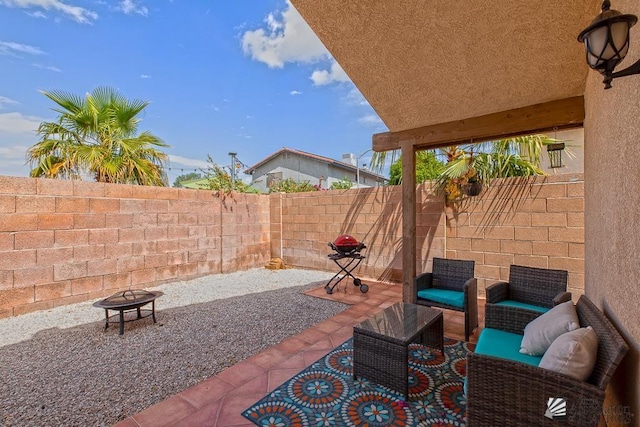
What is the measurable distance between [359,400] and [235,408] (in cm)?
88

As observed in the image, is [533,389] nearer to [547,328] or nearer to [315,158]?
[547,328]

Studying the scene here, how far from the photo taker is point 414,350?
2.84m

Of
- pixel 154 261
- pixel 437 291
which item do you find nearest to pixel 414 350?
pixel 437 291

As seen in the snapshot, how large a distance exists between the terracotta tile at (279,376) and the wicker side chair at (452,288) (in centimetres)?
179

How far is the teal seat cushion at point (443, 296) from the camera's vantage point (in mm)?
3209

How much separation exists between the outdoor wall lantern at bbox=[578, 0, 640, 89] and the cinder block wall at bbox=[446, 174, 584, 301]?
3.39 meters

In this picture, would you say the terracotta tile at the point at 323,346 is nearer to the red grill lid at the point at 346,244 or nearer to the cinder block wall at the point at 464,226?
the red grill lid at the point at 346,244

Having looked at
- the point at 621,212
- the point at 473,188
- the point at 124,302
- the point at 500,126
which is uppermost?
the point at 500,126

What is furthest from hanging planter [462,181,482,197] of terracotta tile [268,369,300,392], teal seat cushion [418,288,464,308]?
terracotta tile [268,369,300,392]

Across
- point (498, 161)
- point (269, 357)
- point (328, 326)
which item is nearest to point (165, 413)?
point (269, 357)

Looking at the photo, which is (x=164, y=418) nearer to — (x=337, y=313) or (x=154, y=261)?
(x=337, y=313)

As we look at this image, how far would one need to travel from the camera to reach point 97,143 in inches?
199

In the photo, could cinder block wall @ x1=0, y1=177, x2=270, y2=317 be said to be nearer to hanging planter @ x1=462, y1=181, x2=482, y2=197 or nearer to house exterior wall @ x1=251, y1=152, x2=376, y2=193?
hanging planter @ x1=462, y1=181, x2=482, y2=197

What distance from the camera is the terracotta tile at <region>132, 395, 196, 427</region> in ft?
6.26
